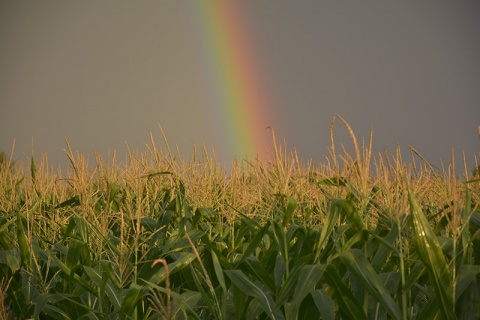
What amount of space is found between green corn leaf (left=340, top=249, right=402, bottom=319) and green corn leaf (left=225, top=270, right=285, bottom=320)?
507 mm

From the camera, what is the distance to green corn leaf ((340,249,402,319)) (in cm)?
285

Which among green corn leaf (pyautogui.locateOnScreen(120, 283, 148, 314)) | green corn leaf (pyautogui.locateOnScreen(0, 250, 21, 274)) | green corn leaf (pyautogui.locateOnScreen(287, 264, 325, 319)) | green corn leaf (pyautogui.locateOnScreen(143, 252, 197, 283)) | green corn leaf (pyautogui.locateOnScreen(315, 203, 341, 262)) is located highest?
green corn leaf (pyautogui.locateOnScreen(315, 203, 341, 262))

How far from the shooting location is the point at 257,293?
325 centimetres

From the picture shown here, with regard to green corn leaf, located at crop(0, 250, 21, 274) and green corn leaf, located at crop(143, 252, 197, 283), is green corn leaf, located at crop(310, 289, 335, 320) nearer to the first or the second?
green corn leaf, located at crop(143, 252, 197, 283)

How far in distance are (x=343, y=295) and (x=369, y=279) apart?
211 millimetres

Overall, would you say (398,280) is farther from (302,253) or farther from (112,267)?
(112,267)

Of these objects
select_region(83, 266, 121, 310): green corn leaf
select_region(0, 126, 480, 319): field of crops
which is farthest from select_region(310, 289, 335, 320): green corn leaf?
select_region(83, 266, 121, 310): green corn leaf

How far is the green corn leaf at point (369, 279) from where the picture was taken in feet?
9.34

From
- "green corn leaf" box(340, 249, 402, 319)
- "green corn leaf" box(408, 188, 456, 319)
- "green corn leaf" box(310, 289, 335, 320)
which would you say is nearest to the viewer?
"green corn leaf" box(408, 188, 456, 319)

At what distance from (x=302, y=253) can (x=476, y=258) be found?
98 cm

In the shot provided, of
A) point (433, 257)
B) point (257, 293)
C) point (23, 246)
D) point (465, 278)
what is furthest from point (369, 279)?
point (23, 246)

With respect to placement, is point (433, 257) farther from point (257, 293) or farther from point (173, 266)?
point (173, 266)

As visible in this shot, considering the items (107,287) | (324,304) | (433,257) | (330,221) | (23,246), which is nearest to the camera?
(433,257)

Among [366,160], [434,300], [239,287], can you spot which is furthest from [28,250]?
[434,300]
